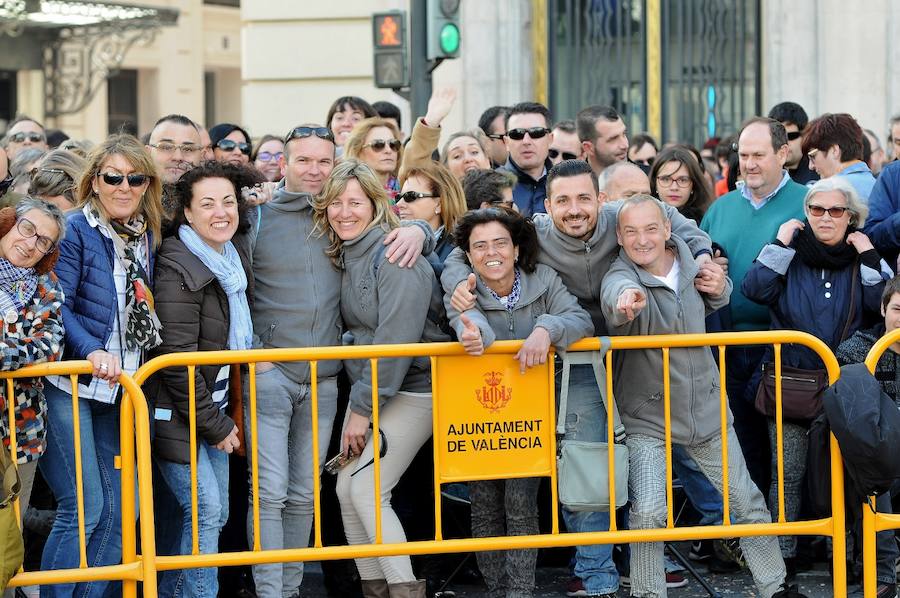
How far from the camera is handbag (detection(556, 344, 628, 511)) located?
237 inches

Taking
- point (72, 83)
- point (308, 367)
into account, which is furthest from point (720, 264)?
point (72, 83)

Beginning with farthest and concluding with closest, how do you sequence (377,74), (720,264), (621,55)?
(621,55) → (377,74) → (720,264)

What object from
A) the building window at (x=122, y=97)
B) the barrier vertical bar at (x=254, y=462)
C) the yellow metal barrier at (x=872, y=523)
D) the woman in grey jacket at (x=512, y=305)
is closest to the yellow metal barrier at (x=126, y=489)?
the barrier vertical bar at (x=254, y=462)

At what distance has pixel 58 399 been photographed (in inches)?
227

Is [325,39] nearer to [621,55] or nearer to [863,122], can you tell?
[621,55]

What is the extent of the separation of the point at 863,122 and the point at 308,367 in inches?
313

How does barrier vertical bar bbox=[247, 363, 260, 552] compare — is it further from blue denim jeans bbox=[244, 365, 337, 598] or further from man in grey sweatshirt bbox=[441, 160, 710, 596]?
man in grey sweatshirt bbox=[441, 160, 710, 596]

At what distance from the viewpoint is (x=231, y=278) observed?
5.92 meters

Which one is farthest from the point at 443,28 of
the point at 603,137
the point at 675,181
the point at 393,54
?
the point at 675,181

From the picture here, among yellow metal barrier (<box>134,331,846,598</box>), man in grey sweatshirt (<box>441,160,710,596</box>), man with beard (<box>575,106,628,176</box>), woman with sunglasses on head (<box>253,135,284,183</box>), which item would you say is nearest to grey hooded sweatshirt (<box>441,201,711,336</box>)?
man in grey sweatshirt (<box>441,160,710,596</box>)

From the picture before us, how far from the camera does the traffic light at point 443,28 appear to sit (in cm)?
1061

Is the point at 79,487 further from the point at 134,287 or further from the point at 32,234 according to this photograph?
the point at 32,234

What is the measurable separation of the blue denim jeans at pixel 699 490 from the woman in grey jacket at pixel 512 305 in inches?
34.9

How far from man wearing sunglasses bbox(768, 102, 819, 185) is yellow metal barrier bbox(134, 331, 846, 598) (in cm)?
253
